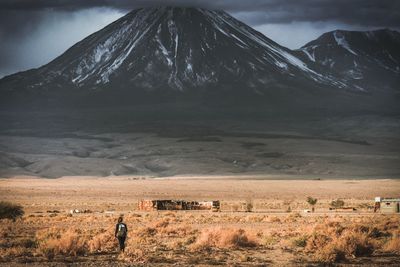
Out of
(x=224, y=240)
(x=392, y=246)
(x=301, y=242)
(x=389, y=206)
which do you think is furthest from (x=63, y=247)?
(x=389, y=206)

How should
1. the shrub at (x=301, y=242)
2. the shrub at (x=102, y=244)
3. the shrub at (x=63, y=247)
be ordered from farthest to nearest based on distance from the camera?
the shrub at (x=301, y=242)
the shrub at (x=102, y=244)
the shrub at (x=63, y=247)

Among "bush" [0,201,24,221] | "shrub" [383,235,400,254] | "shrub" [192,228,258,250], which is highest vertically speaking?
"bush" [0,201,24,221]

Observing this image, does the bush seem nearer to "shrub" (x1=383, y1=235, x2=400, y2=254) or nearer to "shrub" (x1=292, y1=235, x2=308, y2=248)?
"shrub" (x1=292, y1=235, x2=308, y2=248)

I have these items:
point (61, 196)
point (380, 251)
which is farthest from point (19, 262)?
point (61, 196)

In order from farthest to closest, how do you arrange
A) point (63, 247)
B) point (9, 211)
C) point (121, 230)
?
point (9, 211) → point (63, 247) → point (121, 230)

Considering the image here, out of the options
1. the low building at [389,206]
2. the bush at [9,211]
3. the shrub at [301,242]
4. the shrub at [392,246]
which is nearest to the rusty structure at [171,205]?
the low building at [389,206]

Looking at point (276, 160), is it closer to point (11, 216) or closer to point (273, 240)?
point (11, 216)

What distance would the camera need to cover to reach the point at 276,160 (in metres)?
172

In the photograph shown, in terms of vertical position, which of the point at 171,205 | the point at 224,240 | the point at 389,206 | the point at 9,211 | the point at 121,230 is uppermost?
the point at 171,205

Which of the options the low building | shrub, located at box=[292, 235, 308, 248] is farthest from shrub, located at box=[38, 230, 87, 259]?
the low building

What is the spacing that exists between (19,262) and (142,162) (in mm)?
145388

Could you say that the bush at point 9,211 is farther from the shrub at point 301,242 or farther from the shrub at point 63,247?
the shrub at point 301,242

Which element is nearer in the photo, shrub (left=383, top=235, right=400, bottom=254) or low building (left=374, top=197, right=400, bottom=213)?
shrub (left=383, top=235, right=400, bottom=254)

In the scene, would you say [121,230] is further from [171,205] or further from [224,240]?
[171,205]
